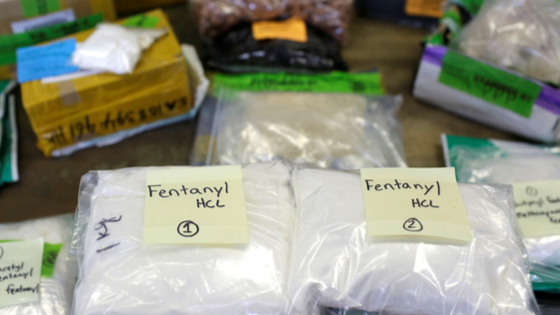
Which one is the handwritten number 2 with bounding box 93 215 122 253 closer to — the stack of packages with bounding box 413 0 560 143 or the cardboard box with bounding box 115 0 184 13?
the stack of packages with bounding box 413 0 560 143

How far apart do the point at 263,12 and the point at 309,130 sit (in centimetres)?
36

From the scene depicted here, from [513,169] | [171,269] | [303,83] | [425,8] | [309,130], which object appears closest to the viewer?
[171,269]

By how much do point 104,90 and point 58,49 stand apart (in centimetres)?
15

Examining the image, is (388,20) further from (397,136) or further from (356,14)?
(397,136)

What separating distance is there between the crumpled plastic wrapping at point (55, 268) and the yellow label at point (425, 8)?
1.04 meters

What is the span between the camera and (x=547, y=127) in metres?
0.78

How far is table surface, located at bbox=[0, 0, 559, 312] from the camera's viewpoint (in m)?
0.73

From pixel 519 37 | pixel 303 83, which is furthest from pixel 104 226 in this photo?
pixel 519 37

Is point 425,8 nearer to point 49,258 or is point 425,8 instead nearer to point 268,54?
point 268,54

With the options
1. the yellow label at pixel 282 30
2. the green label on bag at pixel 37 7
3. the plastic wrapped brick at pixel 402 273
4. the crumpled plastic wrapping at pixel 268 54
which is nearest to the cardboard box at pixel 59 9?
the green label on bag at pixel 37 7

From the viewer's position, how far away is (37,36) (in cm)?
86

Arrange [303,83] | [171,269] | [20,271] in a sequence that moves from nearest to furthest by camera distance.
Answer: [171,269]
[20,271]
[303,83]

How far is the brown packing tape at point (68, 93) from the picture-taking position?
0.71 m

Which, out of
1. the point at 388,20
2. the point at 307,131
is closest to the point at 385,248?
the point at 307,131
